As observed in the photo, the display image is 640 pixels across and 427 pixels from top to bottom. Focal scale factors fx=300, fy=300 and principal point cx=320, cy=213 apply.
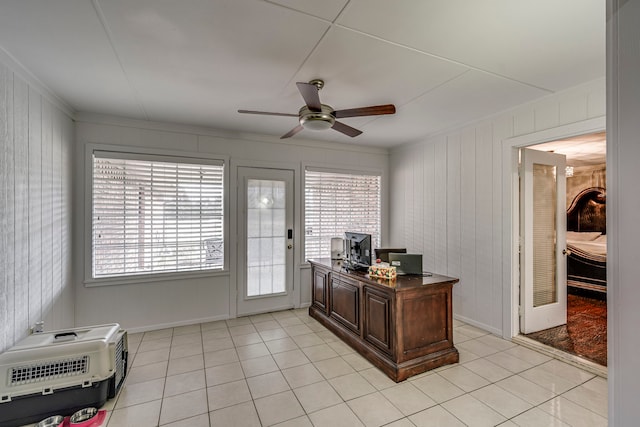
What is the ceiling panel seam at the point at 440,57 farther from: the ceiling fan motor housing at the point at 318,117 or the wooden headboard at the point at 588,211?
the wooden headboard at the point at 588,211

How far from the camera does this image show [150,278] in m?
3.77

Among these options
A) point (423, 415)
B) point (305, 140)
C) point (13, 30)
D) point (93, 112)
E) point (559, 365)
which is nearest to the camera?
point (13, 30)

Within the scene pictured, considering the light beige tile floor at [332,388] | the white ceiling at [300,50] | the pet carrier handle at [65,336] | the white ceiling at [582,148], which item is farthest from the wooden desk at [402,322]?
the pet carrier handle at [65,336]

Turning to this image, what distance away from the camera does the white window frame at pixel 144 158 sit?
3488mm

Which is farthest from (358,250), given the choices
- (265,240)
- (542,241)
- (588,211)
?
(588,211)

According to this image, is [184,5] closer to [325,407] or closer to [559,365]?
[325,407]

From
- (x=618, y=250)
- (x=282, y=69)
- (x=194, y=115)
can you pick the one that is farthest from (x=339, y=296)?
(x=618, y=250)

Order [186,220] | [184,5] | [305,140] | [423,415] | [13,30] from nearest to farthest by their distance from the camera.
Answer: [184,5] < [13,30] < [423,415] < [186,220] < [305,140]

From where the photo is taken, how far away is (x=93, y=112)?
11.4ft

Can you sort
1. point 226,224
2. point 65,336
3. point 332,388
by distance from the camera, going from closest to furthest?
Answer: point 65,336 → point 332,388 → point 226,224

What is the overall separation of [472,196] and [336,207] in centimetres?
201

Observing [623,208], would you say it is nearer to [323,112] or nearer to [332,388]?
[323,112]

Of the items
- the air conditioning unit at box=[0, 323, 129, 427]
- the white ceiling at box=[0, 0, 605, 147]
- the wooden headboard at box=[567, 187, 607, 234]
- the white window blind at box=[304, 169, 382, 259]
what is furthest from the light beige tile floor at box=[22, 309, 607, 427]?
the wooden headboard at box=[567, 187, 607, 234]

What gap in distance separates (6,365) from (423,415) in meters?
2.90
